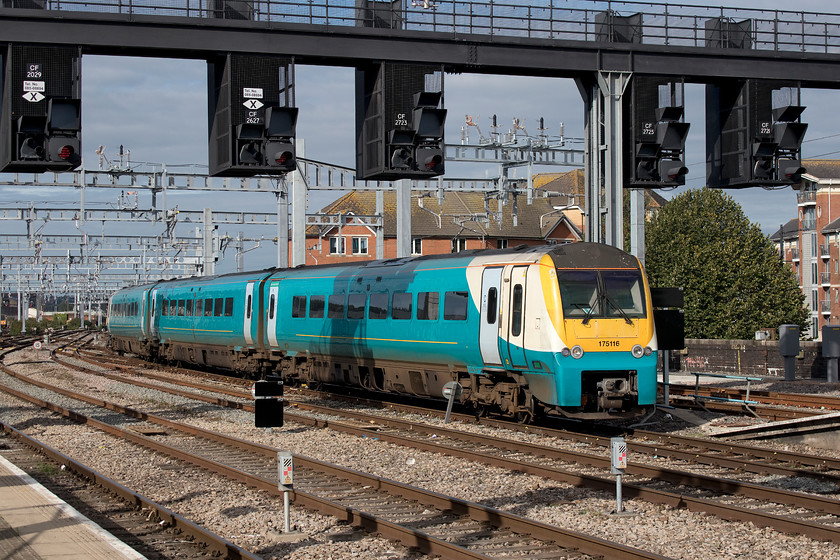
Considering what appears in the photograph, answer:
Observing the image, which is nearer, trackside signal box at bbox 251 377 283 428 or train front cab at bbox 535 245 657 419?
trackside signal box at bbox 251 377 283 428

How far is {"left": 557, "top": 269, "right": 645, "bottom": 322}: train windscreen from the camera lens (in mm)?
16078

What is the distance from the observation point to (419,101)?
18.1m

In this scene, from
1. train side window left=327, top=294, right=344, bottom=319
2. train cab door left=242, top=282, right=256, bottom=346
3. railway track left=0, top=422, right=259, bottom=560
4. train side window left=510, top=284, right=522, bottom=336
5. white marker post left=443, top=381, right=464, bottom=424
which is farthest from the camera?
train cab door left=242, top=282, right=256, bottom=346

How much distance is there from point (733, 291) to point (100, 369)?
38.6 metres

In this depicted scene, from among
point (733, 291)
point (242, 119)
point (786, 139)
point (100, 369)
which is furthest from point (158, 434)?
point (733, 291)

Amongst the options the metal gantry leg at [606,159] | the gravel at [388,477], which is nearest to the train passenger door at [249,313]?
the gravel at [388,477]

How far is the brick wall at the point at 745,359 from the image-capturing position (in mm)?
31375

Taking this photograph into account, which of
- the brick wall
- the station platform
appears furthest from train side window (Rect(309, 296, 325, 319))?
the brick wall

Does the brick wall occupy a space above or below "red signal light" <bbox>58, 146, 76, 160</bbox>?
below

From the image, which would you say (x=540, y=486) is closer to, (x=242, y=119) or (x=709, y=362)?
(x=242, y=119)

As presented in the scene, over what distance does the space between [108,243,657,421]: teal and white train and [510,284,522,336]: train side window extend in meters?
0.02

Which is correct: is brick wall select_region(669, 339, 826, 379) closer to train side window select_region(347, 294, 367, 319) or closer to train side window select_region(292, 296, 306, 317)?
train side window select_region(292, 296, 306, 317)

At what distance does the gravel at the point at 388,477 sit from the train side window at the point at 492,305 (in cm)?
184

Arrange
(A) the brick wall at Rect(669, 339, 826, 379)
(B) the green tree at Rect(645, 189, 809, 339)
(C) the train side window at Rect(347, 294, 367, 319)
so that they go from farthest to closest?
(B) the green tree at Rect(645, 189, 809, 339), (A) the brick wall at Rect(669, 339, 826, 379), (C) the train side window at Rect(347, 294, 367, 319)
